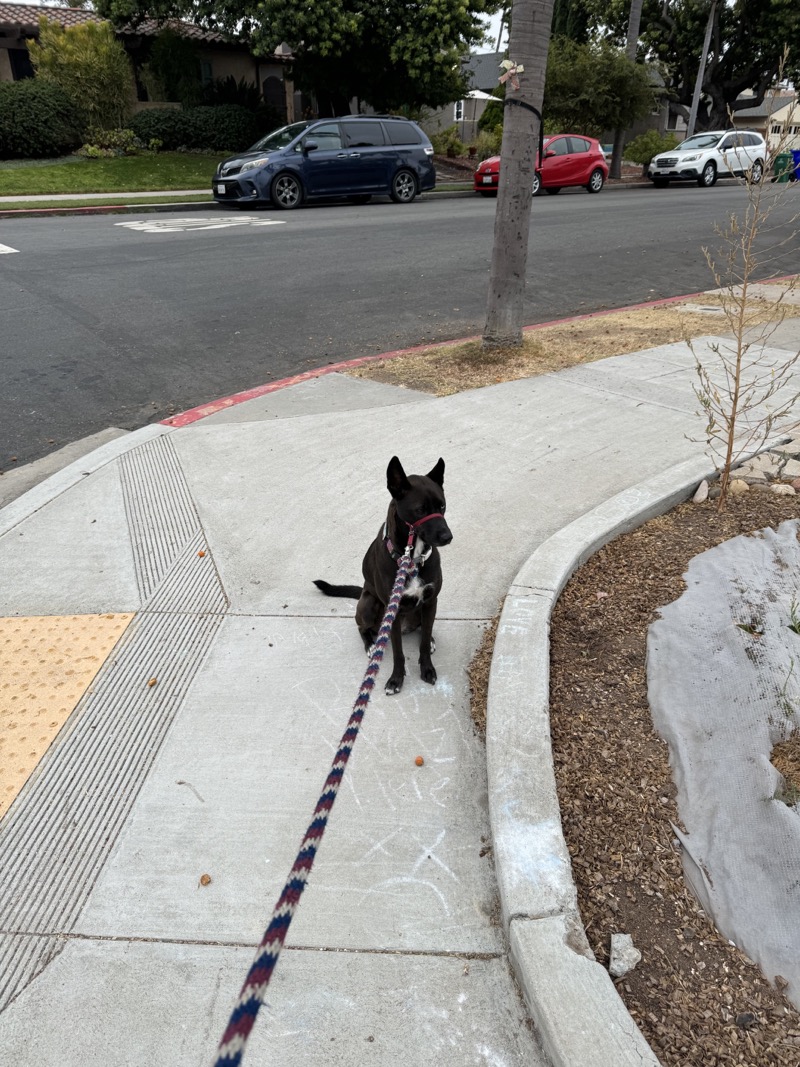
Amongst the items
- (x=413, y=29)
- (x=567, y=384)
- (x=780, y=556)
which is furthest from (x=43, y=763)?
(x=413, y=29)

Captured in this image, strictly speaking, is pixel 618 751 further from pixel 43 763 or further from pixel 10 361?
pixel 10 361

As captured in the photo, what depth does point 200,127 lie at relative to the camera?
2795 centimetres

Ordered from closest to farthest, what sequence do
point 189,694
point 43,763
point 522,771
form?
point 522,771 < point 43,763 < point 189,694

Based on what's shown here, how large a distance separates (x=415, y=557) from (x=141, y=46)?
1464 inches

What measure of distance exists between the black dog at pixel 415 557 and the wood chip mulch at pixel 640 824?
0.65 metres

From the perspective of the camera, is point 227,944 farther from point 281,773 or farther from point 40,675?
point 40,675

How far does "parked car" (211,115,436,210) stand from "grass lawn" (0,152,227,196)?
497cm

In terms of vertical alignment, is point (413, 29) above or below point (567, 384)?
above

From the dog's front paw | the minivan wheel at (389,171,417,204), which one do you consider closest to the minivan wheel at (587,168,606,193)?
the minivan wheel at (389,171,417,204)

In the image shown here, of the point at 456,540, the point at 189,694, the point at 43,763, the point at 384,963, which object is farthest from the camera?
the point at 456,540

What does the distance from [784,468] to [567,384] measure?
2.24 meters

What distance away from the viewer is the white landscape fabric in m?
2.33

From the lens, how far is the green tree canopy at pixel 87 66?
25094 mm

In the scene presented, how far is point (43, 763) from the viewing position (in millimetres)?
3082
